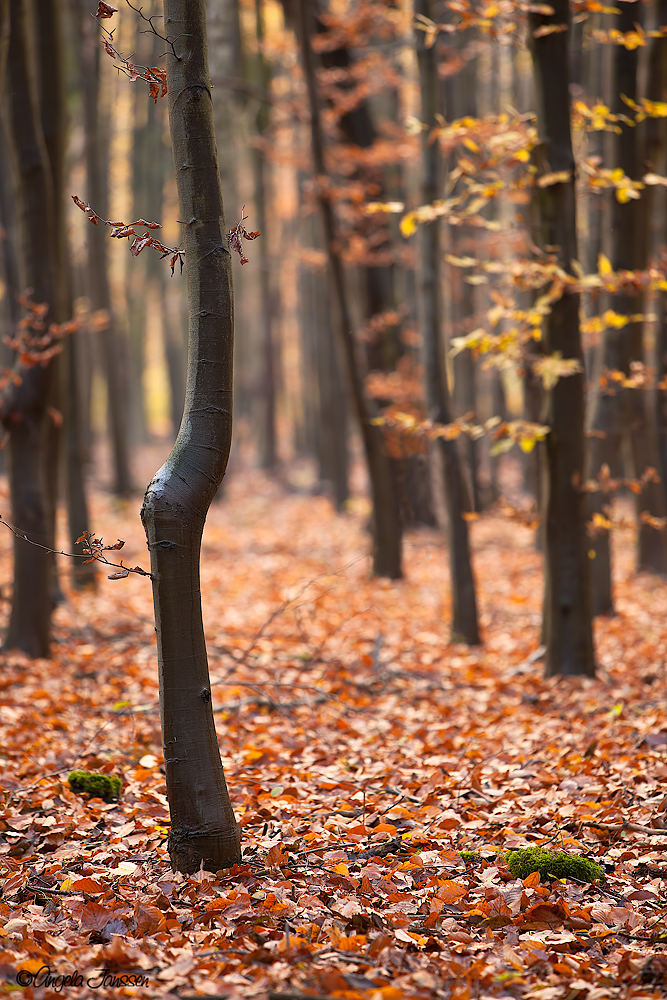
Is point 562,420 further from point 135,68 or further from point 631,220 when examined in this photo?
point 135,68

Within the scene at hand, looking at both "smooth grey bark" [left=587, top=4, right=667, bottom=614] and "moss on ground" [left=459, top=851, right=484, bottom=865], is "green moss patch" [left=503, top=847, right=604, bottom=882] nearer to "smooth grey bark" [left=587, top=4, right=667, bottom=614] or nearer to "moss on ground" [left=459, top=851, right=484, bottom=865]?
"moss on ground" [left=459, top=851, right=484, bottom=865]

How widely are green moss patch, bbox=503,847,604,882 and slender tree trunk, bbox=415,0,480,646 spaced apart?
4.81 m

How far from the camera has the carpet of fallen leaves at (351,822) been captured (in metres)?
2.83

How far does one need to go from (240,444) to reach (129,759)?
26610 mm

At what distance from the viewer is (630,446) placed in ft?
34.2

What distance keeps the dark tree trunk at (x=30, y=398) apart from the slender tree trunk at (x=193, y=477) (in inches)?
149

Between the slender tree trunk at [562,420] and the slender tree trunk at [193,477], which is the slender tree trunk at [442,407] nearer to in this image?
the slender tree trunk at [562,420]

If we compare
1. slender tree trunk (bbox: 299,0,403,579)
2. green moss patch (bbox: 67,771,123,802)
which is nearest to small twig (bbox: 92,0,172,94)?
green moss patch (bbox: 67,771,123,802)

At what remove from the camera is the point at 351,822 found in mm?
4059

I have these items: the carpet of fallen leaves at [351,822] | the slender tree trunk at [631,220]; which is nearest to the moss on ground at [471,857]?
the carpet of fallen leaves at [351,822]

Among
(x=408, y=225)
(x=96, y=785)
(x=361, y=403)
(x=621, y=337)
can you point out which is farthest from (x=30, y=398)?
(x=621, y=337)

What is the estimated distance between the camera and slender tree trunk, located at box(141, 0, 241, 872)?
3.25 m

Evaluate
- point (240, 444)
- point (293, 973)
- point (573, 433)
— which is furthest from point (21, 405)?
point (240, 444)

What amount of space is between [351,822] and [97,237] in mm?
12805
